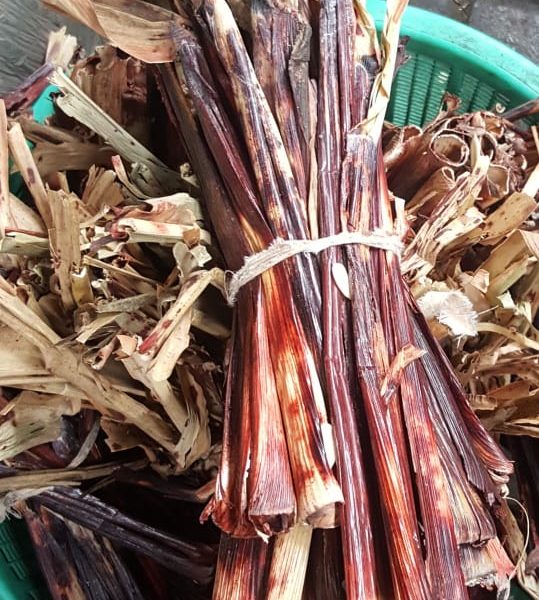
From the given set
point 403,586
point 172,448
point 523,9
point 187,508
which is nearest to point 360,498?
point 403,586

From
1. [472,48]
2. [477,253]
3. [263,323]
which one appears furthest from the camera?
[472,48]

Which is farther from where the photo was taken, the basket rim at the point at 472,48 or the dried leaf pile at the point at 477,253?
the basket rim at the point at 472,48

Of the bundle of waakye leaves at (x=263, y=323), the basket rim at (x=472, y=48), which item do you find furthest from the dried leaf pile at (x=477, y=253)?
the basket rim at (x=472, y=48)

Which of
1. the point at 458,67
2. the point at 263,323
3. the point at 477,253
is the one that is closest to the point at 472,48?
the point at 458,67

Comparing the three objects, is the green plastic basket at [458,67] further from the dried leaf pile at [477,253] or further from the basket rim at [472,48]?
the dried leaf pile at [477,253]

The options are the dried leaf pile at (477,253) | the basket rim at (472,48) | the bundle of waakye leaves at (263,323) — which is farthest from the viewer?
the basket rim at (472,48)

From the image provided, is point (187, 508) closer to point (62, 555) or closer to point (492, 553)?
point (62, 555)

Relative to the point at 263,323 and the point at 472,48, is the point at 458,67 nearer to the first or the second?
the point at 472,48

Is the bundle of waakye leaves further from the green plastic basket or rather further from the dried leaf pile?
the green plastic basket

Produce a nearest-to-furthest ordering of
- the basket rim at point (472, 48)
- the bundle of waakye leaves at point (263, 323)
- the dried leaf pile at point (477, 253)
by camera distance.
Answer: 1. the bundle of waakye leaves at point (263, 323)
2. the dried leaf pile at point (477, 253)
3. the basket rim at point (472, 48)

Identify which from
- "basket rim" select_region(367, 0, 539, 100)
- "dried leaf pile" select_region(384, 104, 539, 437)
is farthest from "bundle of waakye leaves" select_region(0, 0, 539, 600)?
"basket rim" select_region(367, 0, 539, 100)
